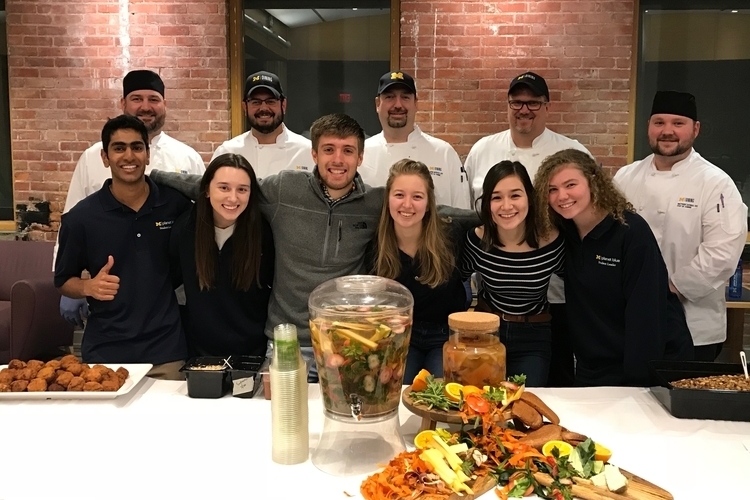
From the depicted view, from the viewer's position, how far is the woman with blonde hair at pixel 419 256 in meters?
2.52

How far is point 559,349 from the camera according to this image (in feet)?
9.87

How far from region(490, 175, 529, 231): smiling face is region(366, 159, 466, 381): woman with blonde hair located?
233mm

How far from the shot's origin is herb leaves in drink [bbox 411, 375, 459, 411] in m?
1.64

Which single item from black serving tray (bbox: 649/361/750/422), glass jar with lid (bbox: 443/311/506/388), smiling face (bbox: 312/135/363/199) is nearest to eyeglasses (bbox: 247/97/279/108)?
smiling face (bbox: 312/135/363/199)

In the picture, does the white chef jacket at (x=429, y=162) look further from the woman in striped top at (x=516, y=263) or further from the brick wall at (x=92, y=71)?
the brick wall at (x=92, y=71)

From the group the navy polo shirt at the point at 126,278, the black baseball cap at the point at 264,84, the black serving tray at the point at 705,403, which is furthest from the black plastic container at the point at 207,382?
the black baseball cap at the point at 264,84

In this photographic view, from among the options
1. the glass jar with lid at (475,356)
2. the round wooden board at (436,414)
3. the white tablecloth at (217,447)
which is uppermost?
the glass jar with lid at (475,356)

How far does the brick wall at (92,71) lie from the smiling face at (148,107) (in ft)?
4.05

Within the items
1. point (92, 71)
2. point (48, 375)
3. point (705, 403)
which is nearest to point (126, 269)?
point (48, 375)

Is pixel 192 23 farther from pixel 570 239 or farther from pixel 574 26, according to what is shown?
pixel 570 239

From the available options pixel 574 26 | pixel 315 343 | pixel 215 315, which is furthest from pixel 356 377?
pixel 574 26

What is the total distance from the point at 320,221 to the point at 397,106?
1.41m

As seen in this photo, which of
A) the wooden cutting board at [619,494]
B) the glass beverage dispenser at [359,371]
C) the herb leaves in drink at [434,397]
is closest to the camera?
the wooden cutting board at [619,494]

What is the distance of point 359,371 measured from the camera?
1.54 metres
